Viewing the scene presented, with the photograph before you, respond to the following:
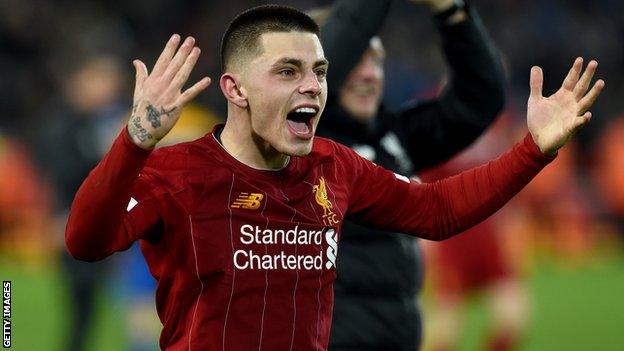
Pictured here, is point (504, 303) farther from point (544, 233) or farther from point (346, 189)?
point (544, 233)

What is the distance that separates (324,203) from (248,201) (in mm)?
288

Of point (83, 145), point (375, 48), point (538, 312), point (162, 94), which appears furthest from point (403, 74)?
point (162, 94)

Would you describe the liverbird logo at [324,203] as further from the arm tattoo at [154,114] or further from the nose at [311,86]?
the arm tattoo at [154,114]

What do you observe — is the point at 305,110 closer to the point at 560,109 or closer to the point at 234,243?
the point at 234,243

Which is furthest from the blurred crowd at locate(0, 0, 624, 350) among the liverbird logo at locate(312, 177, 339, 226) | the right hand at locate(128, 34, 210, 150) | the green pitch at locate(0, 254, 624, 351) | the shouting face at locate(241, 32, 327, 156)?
the right hand at locate(128, 34, 210, 150)

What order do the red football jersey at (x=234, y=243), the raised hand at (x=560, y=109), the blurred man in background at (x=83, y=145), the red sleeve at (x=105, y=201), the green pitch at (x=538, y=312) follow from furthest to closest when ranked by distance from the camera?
the green pitch at (x=538, y=312), the blurred man in background at (x=83, y=145), the raised hand at (x=560, y=109), the red football jersey at (x=234, y=243), the red sleeve at (x=105, y=201)

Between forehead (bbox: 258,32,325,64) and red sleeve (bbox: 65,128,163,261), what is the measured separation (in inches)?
23.4

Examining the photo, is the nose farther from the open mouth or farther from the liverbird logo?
the liverbird logo

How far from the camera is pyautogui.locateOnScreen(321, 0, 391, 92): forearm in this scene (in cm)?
459

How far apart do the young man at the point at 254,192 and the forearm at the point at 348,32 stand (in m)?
0.75

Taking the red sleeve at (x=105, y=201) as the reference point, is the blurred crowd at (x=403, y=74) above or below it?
above

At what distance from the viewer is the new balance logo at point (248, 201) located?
3576 millimetres

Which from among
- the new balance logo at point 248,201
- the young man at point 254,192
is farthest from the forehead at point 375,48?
the new balance logo at point 248,201

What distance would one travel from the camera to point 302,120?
3.69 metres
